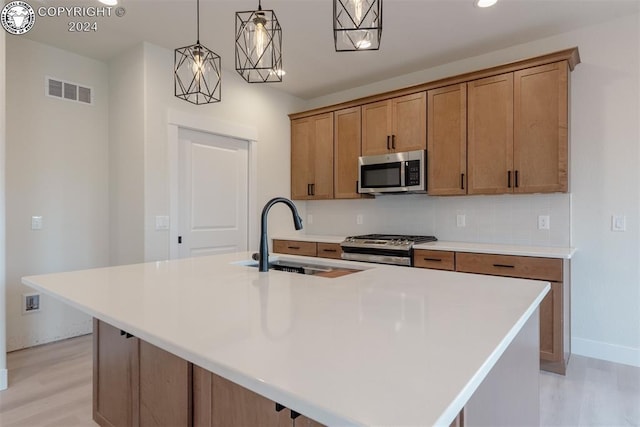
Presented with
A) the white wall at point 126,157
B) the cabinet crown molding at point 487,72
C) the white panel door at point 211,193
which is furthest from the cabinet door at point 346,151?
the white wall at point 126,157

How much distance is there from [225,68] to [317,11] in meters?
1.39

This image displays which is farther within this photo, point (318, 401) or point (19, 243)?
point (19, 243)

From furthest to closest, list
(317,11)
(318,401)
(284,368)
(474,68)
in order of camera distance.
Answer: (474,68) → (317,11) → (284,368) → (318,401)

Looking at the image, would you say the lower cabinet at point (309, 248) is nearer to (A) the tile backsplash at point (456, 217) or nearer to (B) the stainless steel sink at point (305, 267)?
(A) the tile backsplash at point (456, 217)

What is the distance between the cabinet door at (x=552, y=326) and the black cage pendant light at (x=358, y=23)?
84.5 inches

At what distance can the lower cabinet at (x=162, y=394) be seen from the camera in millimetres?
1041

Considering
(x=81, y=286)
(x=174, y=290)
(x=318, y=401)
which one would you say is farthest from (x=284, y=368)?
(x=81, y=286)

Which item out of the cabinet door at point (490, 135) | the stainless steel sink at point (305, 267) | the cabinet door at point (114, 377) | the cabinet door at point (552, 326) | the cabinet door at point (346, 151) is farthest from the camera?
the cabinet door at point (346, 151)

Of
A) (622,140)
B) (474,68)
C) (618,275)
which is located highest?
(474,68)

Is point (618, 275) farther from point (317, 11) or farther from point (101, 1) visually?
point (101, 1)

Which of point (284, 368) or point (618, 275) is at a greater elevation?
point (284, 368)

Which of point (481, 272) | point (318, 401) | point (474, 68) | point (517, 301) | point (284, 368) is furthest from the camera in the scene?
point (474, 68)

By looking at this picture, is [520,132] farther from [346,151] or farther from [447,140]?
[346,151]

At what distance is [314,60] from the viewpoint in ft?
11.7
